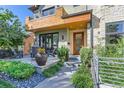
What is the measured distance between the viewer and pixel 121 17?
9055 millimetres

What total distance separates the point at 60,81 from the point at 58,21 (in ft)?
17.1

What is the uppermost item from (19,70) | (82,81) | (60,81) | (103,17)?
(103,17)

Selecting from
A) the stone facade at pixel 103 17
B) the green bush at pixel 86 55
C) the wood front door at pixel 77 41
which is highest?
the stone facade at pixel 103 17

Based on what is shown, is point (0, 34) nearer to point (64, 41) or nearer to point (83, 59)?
point (83, 59)

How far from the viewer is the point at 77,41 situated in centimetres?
1027

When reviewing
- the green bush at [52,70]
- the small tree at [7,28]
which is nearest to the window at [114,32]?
the green bush at [52,70]

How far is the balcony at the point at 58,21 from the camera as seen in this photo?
1033 cm

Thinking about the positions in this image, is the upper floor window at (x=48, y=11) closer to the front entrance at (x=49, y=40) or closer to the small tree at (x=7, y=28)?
the front entrance at (x=49, y=40)

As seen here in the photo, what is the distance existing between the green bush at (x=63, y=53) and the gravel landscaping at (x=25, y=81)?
2248 millimetres

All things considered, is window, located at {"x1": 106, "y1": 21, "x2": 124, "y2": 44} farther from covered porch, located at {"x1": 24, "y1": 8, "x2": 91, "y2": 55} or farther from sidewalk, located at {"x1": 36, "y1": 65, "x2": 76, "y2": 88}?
sidewalk, located at {"x1": 36, "y1": 65, "x2": 76, "y2": 88}

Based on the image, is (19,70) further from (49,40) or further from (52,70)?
(49,40)

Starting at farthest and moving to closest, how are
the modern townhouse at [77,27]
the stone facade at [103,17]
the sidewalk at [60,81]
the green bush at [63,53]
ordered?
the green bush at [63,53], the modern townhouse at [77,27], the stone facade at [103,17], the sidewalk at [60,81]

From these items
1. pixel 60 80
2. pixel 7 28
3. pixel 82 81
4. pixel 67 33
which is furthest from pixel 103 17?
pixel 7 28

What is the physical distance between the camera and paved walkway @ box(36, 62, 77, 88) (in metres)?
6.92
